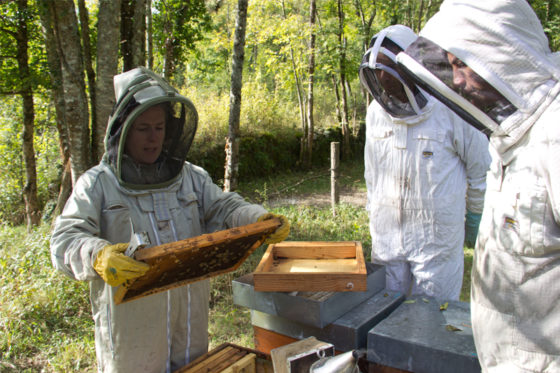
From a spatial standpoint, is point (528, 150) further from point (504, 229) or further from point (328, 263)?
point (328, 263)

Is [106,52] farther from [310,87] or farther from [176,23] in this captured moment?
[310,87]

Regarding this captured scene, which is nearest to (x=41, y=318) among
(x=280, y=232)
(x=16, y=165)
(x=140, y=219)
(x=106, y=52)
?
(x=106, y=52)

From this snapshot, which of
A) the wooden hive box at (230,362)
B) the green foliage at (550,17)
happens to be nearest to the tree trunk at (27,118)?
the wooden hive box at (230,362)

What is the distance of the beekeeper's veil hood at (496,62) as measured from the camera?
138 centimetres

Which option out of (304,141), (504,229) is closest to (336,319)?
(504,229)

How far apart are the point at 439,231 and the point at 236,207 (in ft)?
5.06

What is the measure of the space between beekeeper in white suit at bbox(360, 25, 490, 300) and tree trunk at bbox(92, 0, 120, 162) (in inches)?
112

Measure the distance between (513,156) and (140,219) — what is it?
5.84 feet

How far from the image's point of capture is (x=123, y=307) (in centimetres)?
209

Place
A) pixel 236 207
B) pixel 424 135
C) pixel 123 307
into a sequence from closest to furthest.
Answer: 1. pixel 123 307
2. pixel 236 207
3. pixel 424 135

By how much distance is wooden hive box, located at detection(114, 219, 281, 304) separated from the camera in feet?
5.75

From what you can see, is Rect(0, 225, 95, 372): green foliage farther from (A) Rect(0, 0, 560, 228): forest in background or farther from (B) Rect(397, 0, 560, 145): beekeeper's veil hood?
(B) Rect(397, 0, 560, 145): beekeeper's veil hood

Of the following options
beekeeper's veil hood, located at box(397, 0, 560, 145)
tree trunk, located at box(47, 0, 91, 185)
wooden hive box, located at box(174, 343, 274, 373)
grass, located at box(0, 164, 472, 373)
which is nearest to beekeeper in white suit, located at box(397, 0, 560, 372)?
beekeeper's veil hood, located at box(397, 0, 560, 145)

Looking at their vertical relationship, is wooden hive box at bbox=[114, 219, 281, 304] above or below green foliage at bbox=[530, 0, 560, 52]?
below
